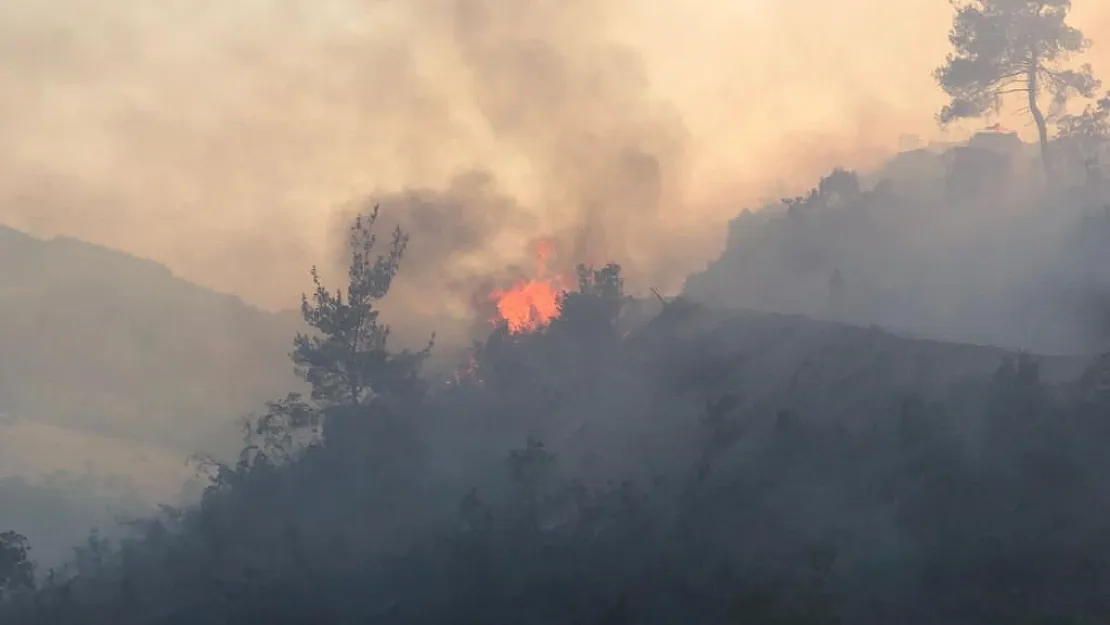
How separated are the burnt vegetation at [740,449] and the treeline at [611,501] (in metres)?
0.16

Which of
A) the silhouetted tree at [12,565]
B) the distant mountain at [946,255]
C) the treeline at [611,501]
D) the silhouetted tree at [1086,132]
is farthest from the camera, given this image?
the silhouetted tree at [1086,132]

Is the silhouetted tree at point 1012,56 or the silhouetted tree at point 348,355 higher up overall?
the silhouetted tree at point 1012,56

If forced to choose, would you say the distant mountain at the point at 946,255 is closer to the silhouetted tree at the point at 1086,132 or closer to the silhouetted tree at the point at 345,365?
the silhouetted tree at the point at 1086,132

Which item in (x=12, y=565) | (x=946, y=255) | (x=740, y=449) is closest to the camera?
(x=740, y=449)

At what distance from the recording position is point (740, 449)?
4912cm

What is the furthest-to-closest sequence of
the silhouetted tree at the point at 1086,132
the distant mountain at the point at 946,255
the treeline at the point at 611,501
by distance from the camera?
the silhouetted tree at the point at 1086,132, the distant mountain at the point at 946,255, the treeline at the point at 611,501

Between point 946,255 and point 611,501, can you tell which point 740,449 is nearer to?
point 611,501

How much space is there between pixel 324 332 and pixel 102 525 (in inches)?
5291

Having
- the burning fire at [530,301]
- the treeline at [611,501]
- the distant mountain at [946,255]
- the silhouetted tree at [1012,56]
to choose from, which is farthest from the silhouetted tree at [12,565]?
the silhouetted tree at [1012,56]

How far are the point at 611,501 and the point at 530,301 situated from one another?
122 ft

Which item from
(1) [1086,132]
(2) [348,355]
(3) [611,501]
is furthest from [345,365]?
(1) [1086,132]

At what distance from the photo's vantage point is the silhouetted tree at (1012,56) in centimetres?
7081

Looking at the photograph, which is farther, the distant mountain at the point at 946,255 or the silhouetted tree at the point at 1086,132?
the silhouetted tree at the point at 1086,132

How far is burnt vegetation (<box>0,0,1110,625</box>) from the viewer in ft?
121
